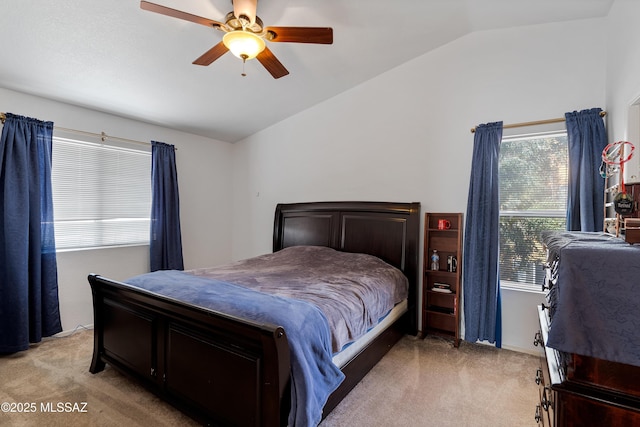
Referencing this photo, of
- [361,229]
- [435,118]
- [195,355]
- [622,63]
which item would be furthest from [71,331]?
[622,63]

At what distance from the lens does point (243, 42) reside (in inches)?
78.1

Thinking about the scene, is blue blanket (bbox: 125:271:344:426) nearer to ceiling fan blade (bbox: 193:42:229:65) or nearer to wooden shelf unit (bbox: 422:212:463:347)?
ceiling fan blade (bbox: 193:42:229:65)

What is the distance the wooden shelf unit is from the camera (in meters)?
3.36

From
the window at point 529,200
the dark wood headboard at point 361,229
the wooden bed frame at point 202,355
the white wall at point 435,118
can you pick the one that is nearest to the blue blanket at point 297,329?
the wooden bed frame at point 202,355

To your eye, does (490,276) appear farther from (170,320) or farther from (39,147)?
(39,147)

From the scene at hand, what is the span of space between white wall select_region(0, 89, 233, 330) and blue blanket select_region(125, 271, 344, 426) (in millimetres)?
2009

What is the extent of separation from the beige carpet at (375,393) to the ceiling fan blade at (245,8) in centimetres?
267

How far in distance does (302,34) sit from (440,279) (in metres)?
2.85

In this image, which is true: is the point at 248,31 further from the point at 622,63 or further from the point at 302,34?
the point at 622,63

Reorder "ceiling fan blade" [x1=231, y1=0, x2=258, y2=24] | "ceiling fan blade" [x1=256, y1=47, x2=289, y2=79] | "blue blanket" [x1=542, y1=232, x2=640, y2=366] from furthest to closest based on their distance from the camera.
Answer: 1. "ceiling fan blade" [x1=256, y1=47, x2=289, y2=79]
2. "ceiling fan blade" [x1=231, y1=0, x2=258, y2=24]
3. "blue blanket" [x1=542, y1=232, x2=640, y2=366]

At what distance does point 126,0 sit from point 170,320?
2.31 meters

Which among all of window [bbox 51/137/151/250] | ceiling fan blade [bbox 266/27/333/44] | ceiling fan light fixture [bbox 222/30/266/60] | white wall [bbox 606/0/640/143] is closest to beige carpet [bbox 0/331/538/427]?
window [bbox 51/137/151/250]

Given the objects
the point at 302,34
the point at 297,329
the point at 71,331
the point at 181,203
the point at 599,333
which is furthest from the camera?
the point at 181,203

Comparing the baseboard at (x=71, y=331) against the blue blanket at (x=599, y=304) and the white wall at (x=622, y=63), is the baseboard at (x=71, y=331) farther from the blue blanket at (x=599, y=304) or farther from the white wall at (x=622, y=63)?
the white wall at (x=622, y=63)
